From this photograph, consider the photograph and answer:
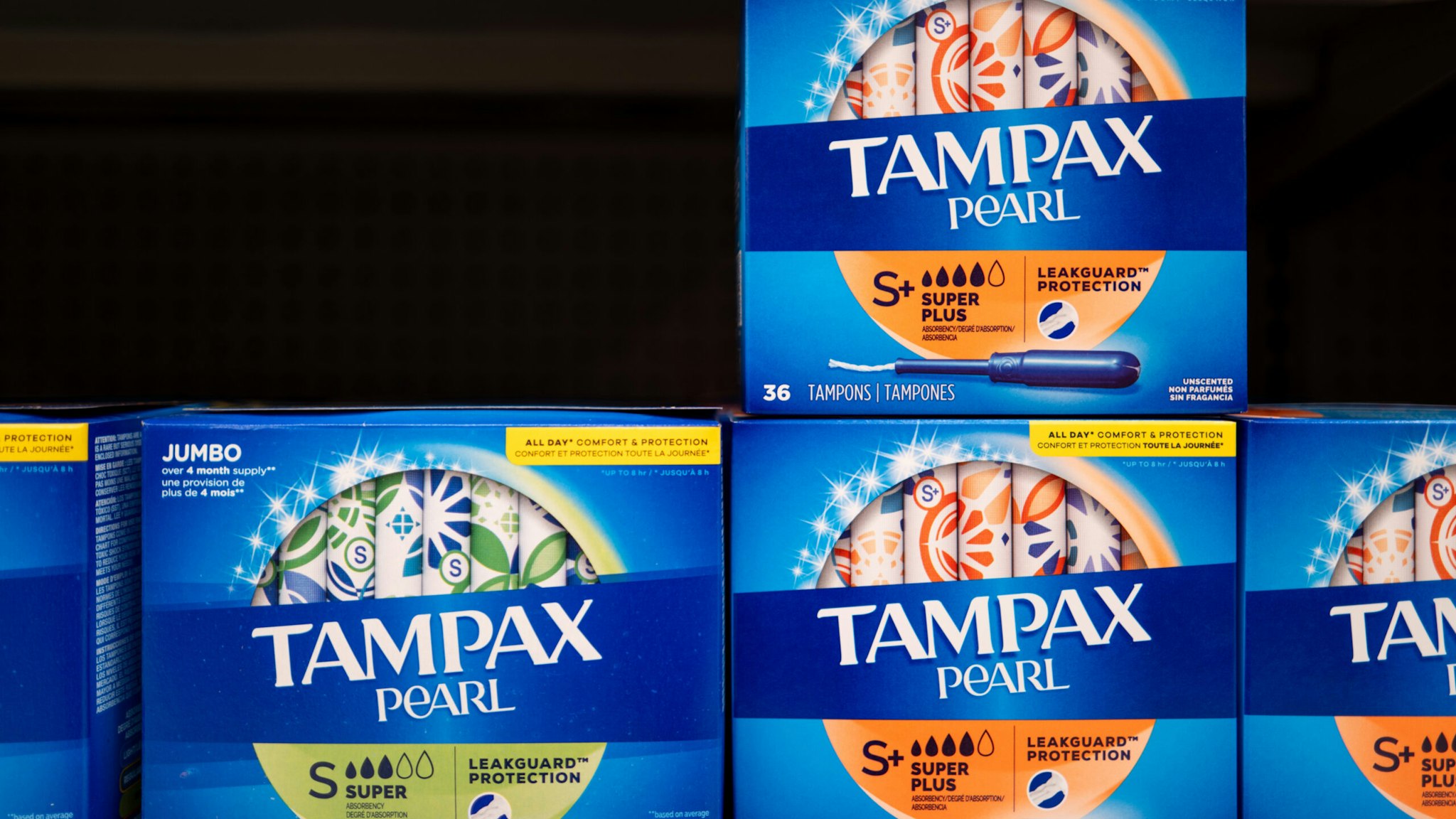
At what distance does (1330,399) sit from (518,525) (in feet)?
3.49

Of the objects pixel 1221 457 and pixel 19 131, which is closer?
pixel 1221 457

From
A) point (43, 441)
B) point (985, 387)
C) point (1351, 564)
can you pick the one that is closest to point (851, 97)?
point (985, 387)

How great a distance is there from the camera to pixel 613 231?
1.28 metres

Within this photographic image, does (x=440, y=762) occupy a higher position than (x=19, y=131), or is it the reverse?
(x=19, y=131)

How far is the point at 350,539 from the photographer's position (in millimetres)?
802

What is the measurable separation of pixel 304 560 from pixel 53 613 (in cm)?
21

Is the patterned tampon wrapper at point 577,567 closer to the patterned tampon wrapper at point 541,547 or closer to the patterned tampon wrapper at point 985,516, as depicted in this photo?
the patterned tampon wrapper at point 541,547

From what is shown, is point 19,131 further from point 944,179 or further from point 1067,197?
point 1067,197

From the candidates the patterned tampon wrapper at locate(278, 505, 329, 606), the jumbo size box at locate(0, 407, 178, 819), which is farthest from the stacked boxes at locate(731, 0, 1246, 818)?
the jumbo size box at locate(0, 407, 178, 819)

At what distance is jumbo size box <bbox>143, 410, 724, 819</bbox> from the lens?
78 cm

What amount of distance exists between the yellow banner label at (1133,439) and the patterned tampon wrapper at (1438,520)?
0.17 m

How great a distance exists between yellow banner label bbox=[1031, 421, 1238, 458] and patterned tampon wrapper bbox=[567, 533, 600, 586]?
1.28ft

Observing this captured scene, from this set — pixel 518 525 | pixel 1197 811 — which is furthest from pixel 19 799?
pixel 1197 811

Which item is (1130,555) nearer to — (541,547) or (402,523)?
(541,547)
